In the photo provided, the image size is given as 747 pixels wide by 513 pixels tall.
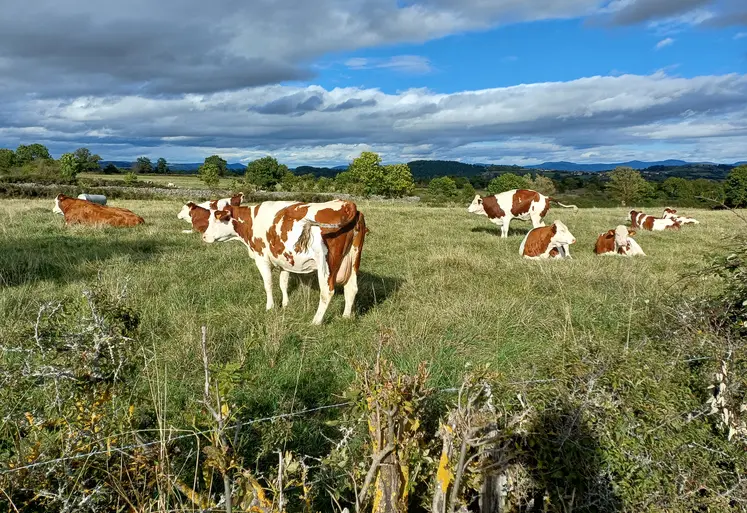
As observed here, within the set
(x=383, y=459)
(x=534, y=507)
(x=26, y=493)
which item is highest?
(x=383, y=459)

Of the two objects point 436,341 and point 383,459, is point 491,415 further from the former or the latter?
point 436,341

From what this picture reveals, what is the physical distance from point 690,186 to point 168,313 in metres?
86.5

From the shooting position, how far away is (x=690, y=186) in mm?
75875

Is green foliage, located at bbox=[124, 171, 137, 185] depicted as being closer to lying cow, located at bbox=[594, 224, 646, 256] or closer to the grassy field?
the grassy field

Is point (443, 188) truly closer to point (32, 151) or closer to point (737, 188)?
point (737, 188)

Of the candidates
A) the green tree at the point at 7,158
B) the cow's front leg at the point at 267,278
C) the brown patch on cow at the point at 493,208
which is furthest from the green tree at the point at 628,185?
the green tree at the point at 7,158

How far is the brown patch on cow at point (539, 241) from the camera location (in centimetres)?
1267

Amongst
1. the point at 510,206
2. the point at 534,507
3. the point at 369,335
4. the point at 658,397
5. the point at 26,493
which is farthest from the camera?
the point at 510,206

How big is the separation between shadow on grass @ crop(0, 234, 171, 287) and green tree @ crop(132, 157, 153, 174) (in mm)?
108573

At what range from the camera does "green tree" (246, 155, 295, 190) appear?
90188 mm

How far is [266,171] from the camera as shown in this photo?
3713 inches

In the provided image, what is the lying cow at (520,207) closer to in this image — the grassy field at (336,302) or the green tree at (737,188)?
the grassy field at (336,302)

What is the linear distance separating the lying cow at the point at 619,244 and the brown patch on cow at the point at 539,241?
1.90 meters

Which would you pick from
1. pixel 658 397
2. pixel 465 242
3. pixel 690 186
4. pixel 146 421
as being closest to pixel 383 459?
A: pixel 146 421
